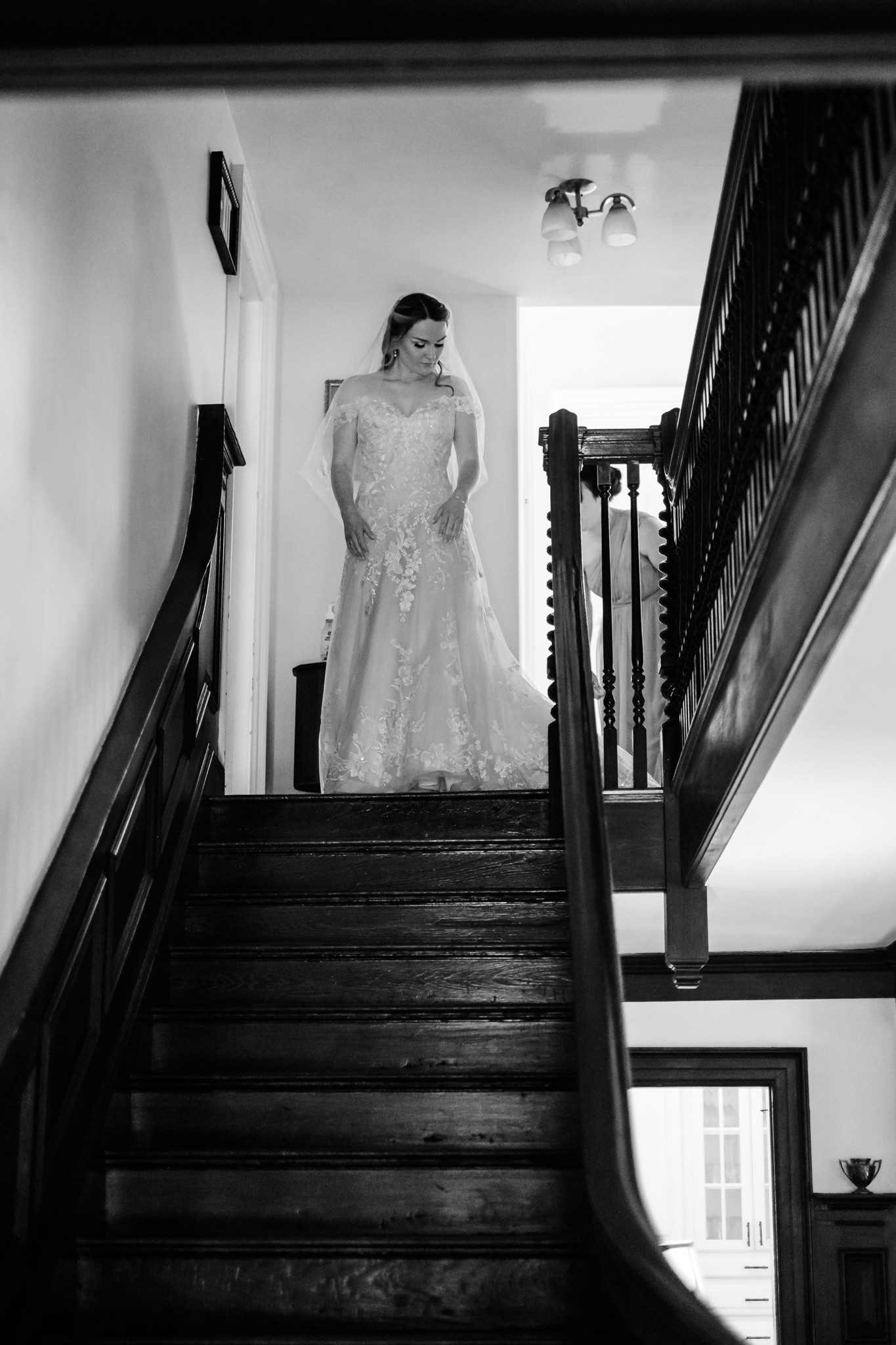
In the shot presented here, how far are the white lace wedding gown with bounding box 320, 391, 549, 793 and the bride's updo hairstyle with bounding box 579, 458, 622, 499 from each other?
465 mm

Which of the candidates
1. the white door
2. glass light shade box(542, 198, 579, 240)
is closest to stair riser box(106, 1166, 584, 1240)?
glass light shade box(542, 198, 579, 240)

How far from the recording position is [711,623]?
147 inches

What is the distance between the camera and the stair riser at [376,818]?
4.42m

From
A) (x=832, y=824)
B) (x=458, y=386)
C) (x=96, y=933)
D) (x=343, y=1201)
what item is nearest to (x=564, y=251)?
(x=458, y=386)

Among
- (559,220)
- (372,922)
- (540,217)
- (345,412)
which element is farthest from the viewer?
→ (540,217)

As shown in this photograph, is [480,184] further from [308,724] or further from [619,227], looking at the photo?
[308,724]

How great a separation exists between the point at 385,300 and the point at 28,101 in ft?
15.7

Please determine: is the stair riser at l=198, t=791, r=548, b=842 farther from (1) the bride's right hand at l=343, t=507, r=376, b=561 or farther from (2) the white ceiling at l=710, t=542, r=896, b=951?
(1) the bride's right hand at l=343, t=507, r=376, b=561

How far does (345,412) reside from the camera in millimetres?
5344

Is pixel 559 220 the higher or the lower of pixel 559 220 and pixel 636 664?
the higher

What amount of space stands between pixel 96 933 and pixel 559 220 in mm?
4651

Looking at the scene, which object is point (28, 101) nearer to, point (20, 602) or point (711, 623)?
point (20, 602)

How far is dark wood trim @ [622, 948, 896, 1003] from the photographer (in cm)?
708

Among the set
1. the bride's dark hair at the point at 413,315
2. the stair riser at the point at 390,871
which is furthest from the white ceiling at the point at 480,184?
the stair riser at the point at 390,871
